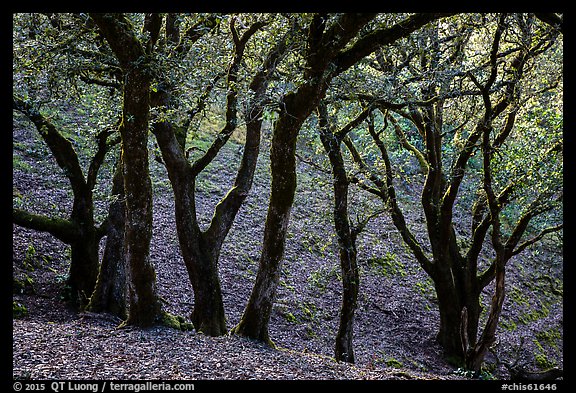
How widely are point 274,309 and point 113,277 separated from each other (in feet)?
17.5

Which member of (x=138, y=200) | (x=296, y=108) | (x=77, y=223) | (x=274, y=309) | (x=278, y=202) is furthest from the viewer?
(x=274, y=309)

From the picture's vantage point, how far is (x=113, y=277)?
11.7 metres

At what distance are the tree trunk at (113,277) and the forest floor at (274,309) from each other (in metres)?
0.51

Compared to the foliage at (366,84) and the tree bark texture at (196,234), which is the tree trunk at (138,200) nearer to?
the foliage at (366,84)

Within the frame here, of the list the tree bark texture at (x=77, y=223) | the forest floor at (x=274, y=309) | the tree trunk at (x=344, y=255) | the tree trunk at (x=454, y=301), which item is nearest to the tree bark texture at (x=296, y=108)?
the forest floor at (x=274, y=309)

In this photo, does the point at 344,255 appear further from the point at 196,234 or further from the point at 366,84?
the point at 366,84

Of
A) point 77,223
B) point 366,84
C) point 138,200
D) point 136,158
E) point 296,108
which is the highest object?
point 366,84

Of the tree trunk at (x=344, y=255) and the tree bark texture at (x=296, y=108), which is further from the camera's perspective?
the tree trunk at (x=344, y=255)

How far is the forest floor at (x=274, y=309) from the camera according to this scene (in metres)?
7.43

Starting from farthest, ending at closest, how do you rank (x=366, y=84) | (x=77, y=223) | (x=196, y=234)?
(x=77, y=223) → (x=196, y=234) → (x=366, y=84)

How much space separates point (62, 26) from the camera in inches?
373

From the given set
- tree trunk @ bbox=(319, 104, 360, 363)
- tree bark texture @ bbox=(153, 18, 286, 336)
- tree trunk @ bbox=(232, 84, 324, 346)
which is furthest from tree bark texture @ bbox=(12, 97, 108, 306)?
tree trunk @ bbox=(319, 104, 360, 363)

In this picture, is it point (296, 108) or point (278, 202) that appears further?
point (278, 202)

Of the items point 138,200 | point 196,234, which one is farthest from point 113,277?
point 138,200
